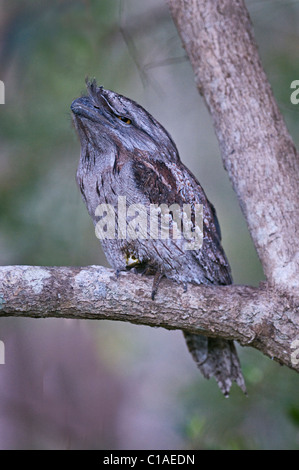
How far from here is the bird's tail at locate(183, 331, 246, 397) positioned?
292cm

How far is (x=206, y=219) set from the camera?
274 cm

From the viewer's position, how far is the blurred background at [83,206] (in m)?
3.36

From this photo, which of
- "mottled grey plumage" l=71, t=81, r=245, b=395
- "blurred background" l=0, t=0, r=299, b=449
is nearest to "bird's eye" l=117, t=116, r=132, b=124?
"mottled grey plumage" l=71, t=81, r=245, b=395

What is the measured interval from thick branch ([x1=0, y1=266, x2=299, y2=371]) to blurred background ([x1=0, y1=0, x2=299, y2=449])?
0.57 metres

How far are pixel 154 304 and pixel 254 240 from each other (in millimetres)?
705

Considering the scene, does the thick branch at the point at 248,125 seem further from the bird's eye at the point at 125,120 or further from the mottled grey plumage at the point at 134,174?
the bird's eye at the point at 125,120

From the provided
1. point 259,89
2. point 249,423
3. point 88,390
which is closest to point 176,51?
point 259,89

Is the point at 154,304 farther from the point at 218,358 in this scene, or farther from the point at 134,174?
the point at 218,358

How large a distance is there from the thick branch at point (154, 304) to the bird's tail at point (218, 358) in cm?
37

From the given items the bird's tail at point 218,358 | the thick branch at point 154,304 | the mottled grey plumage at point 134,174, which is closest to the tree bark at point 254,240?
the thick branch at point 154,304

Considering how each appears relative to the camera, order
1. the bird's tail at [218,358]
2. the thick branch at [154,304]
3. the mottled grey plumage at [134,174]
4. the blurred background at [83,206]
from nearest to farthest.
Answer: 1. the thick branch at [154,304]
2. the mottled grey plumage at [134,174]
3. the bird's tail at [218,358]
4. the blurred background at [83,206]

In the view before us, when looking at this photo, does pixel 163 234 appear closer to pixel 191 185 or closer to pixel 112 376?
pixel 191 185

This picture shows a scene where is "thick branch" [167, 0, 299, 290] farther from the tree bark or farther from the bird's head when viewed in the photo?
the bird's head

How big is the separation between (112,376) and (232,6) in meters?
3.59
